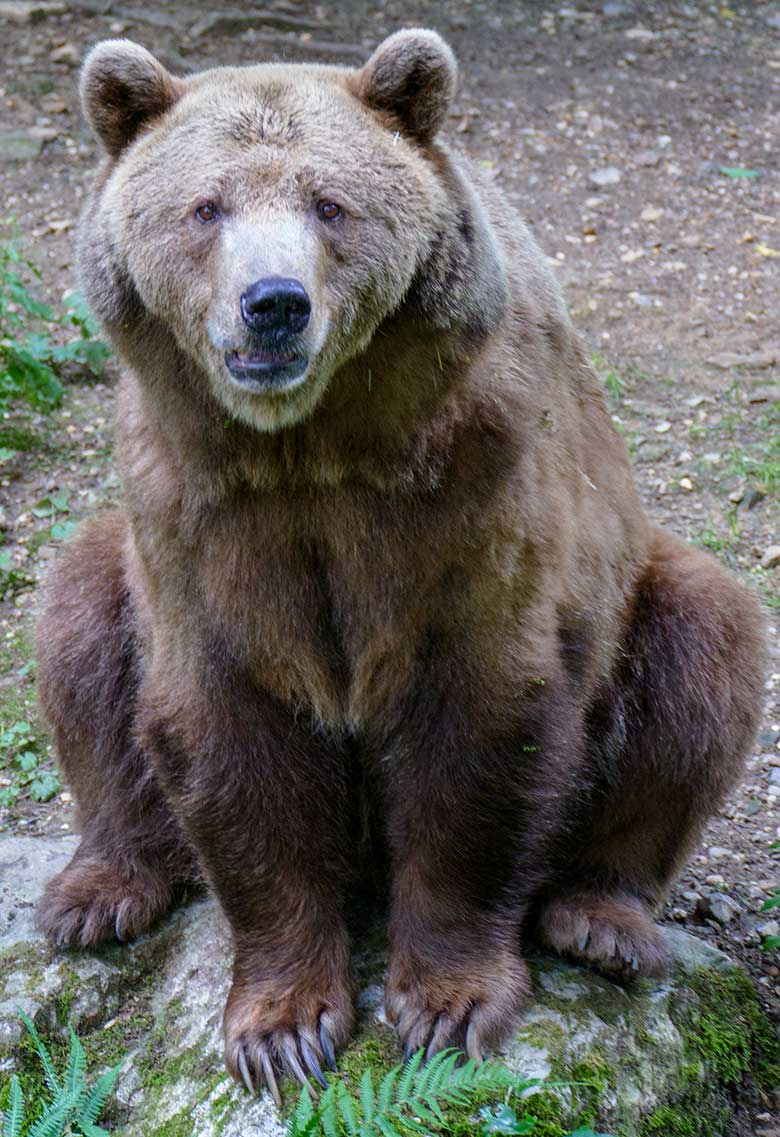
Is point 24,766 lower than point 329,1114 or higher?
lower

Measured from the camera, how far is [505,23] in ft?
43.8

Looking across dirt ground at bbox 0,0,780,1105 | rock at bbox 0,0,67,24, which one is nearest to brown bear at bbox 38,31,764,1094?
dirt ground at bbox 0,0,780,1105

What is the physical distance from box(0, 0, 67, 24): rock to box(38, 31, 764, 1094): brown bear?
919 centimetres

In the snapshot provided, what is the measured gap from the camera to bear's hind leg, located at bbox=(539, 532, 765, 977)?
5184mm

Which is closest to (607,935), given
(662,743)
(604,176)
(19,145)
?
(662,743)

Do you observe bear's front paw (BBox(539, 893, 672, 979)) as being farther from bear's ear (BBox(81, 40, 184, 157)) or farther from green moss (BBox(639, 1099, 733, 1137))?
bear's ear (BBox(81, 40, 184, 157))

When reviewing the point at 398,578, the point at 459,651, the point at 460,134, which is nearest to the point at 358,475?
the point at 398,578

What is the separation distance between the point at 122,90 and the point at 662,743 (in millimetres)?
2784

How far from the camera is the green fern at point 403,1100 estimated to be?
4.08 meters

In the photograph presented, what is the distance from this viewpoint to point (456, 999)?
4609 millimetres

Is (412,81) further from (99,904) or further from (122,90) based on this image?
(99,904)

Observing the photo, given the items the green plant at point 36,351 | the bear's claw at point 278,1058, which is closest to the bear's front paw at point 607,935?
the bear's claw at point 278,1058

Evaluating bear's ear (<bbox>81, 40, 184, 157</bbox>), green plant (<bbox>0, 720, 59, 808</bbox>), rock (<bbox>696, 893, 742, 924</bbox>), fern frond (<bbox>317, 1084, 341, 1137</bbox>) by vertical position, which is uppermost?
bear's ear (<bbox>81, 40, 184, 157</bbox>)

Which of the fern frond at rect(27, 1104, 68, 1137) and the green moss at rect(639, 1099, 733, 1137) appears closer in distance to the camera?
the fern frond at rect(27, 1104, 68, 1137)
